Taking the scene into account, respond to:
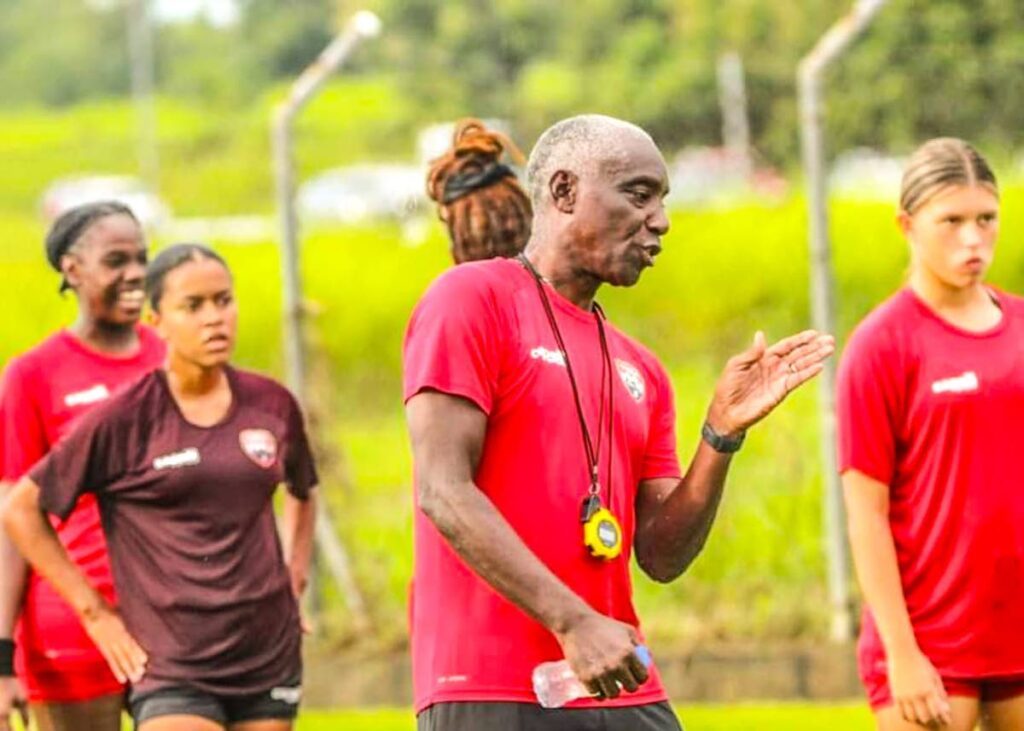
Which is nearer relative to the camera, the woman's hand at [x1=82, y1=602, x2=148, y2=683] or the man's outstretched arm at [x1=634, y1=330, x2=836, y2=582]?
the man's outstretched arm at [x1=634, y1=330, x2=836, y2=582]

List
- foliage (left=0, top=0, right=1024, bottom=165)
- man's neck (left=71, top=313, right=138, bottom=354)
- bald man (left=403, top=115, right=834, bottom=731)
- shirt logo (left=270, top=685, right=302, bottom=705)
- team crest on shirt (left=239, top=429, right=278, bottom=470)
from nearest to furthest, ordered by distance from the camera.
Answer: bald man (left=403, top=115, right=834, bottom=731)
shirt logo (left=270, top=685, right=302, bottom=705)
team crest on shirt (left=239, top=429, right=278, bottom=470)
man's neck (left=71, top=313, right=138, bottom=354)
foliage (left=0, top=0, right=1024, bottom=165)

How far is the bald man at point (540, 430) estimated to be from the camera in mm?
5438

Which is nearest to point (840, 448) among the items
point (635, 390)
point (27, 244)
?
point (635, 390)

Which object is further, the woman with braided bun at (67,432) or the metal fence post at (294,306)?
the metal fence post at (294,306)

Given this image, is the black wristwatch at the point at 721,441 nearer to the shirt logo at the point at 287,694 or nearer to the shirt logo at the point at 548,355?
the shirt logo at the point at 548,355

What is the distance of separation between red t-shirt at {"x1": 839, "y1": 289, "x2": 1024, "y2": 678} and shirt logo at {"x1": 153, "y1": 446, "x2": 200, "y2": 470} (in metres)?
1.93

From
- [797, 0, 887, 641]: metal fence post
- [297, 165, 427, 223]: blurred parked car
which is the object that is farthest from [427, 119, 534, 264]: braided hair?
[297, 165, 427, 223]: blurred parked car

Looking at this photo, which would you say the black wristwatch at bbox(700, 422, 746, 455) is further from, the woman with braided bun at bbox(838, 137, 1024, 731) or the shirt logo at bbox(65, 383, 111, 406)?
the shirt logo at bbox(65, 383, 111, 406)

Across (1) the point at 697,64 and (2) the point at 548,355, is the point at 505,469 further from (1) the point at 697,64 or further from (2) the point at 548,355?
(1) the point at 697,64

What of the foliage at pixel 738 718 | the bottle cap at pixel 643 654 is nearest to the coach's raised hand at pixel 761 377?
the bottle cap at pixel 643 654

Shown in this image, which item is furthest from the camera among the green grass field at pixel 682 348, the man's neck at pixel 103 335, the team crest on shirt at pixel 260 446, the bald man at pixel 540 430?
the green grass field at pixel 682 348

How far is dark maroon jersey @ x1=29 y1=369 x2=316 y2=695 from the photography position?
7.74 meters

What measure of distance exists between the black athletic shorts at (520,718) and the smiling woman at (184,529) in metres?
2.19

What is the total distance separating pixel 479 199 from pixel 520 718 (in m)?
2.26
